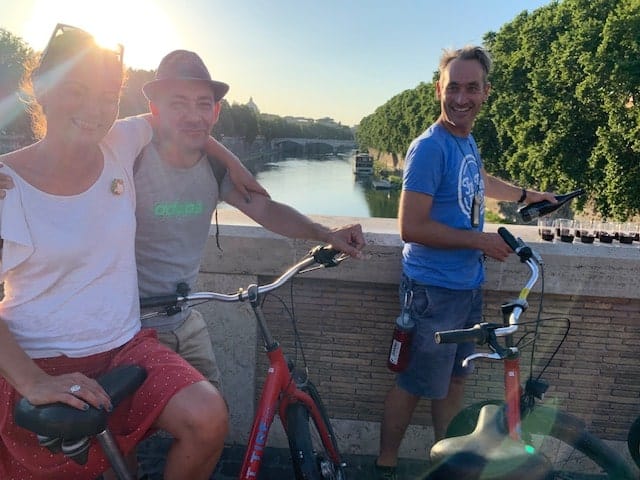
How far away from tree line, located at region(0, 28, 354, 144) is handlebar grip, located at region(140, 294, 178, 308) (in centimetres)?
80

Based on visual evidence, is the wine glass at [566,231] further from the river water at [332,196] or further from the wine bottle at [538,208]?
the river water at [332,196]

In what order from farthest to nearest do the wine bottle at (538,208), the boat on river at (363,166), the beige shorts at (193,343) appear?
the boat on river at (363,166), the wine bottle at (538,208), the beige shorts at (193,343)

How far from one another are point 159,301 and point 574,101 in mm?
23216

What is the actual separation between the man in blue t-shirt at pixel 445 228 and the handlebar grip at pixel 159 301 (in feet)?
3.43

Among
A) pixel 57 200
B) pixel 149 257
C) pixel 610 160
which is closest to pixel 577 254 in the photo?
pixel 149 257

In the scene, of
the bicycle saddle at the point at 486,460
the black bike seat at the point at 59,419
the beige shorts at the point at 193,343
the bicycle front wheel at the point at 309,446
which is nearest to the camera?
the black bike seat at the point at 59,419

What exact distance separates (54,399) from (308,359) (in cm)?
193

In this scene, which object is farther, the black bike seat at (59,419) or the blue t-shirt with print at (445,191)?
the blue t-shirt with print at (445,191)

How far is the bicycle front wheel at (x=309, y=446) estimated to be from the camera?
2.27 m

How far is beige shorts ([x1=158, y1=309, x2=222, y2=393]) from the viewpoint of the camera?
2375mm

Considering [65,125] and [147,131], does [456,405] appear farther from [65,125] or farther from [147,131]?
[65,125]

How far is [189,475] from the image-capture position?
6.01 feet

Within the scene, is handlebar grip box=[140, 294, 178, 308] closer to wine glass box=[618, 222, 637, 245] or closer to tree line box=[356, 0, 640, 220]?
wine glass box=[618, 222, 637, 245]

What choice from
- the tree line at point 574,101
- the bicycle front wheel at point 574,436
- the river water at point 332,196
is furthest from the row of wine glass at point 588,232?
the river water at point 332,196
